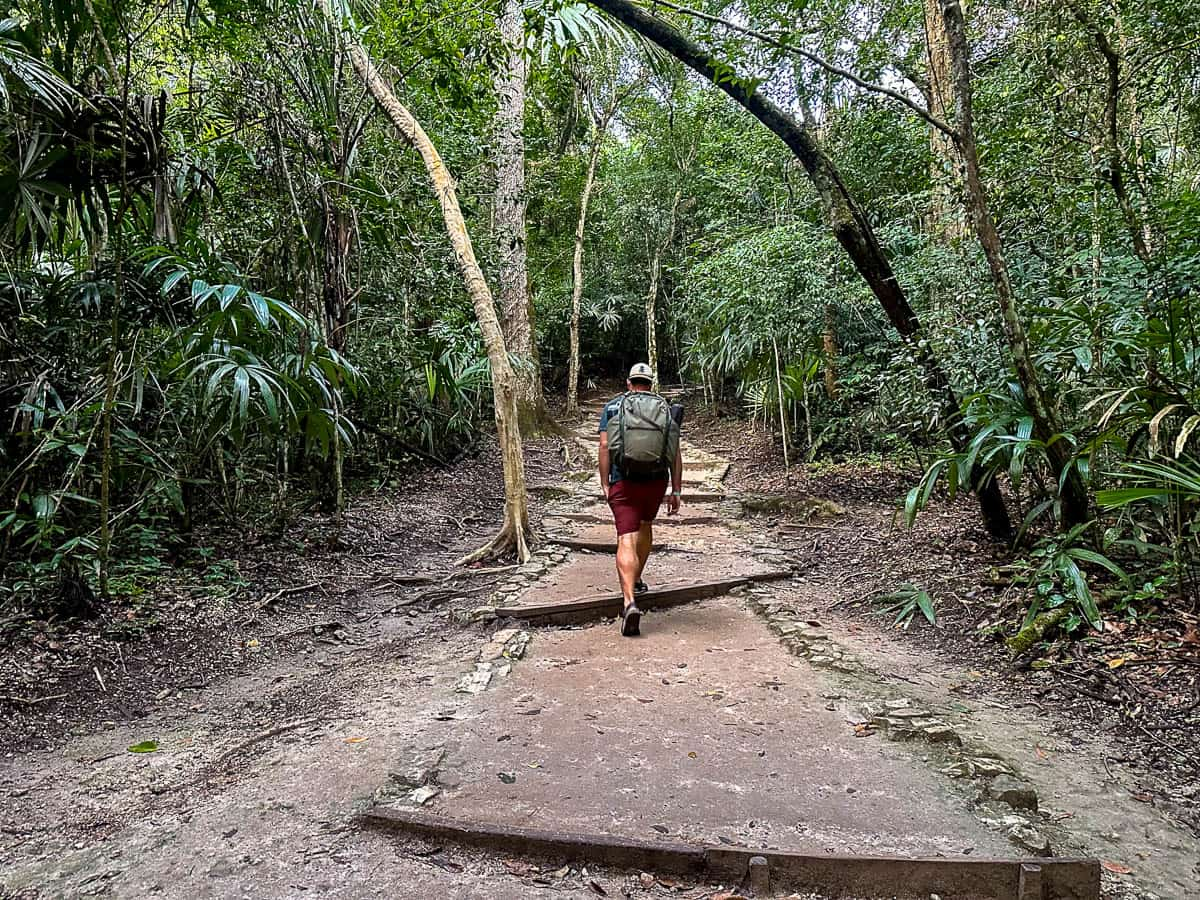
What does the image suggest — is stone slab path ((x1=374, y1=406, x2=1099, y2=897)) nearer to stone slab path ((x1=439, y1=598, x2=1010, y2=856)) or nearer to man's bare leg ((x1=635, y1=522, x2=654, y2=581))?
stone slab path ((x1=439, y1=598, x2=1010, y2=856))

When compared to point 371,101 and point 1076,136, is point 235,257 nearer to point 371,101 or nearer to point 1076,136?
point 371,101

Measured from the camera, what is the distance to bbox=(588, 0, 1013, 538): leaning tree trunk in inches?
175

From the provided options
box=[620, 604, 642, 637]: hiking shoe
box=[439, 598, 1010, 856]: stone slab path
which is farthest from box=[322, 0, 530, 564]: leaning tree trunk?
box=[439, 598, 1010, 856]: stone slab path

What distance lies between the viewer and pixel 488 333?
229 inches

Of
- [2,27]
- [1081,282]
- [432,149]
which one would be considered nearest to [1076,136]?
[1081,282]

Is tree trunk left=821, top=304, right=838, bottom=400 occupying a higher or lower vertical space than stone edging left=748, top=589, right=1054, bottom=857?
higher

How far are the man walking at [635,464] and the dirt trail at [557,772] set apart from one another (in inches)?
18.2

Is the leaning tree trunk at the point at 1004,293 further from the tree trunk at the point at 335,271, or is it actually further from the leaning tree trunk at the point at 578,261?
the leaning tree trunk at the point at 578,261

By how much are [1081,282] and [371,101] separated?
5.63m

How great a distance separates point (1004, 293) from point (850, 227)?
3.61 ft

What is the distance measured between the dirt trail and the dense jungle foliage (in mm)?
1107

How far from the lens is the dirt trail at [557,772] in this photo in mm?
2037

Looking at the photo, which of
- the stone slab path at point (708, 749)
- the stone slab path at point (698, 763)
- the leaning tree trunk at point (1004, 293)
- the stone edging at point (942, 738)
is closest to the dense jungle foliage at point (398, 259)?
the leaning tree trunk at point (1004, 293)

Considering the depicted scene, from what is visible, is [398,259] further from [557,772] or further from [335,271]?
[557,772]
